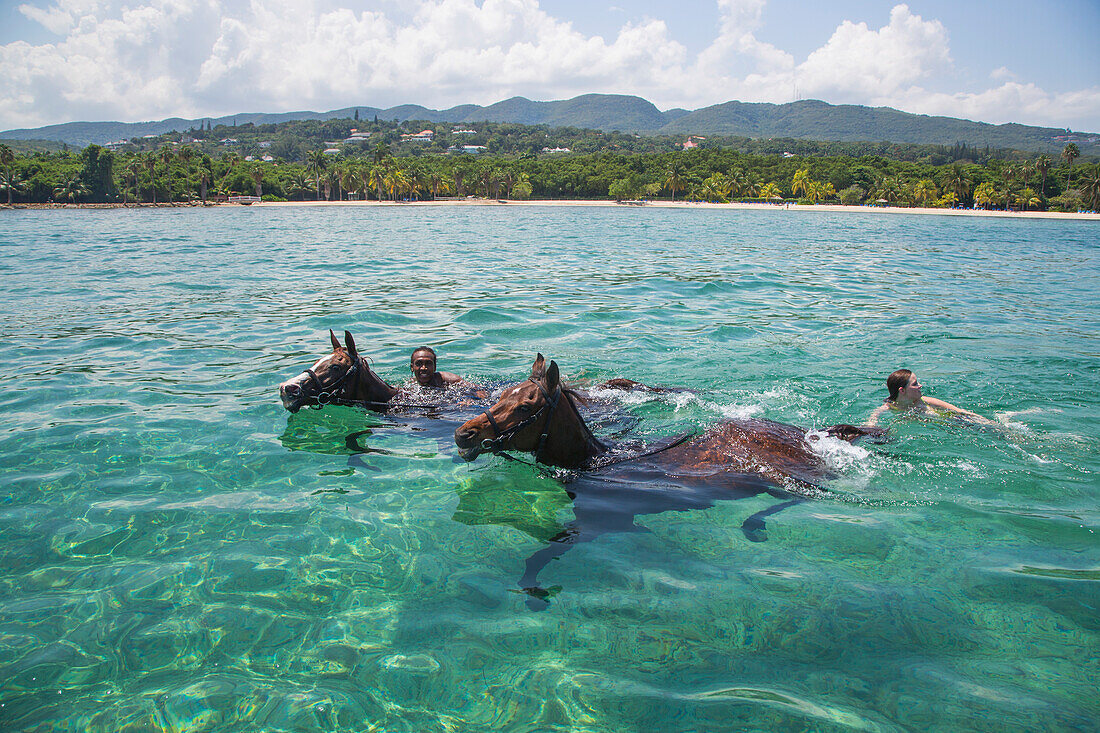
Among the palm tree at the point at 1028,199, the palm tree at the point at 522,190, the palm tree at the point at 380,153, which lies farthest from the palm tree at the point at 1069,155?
the palm tree at the point at 380,153

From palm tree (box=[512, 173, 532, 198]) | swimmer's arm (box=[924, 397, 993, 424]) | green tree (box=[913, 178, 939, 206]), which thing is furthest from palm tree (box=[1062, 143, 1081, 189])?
swimmer's arm (box=[924, 397, 993, 424])

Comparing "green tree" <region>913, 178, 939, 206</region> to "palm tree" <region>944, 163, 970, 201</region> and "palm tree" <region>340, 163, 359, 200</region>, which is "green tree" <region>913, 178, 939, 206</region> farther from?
"palm tree" <region>340, 163, 359, 200</region>

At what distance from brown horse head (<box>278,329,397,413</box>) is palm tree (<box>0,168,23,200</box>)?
11248 centimetres

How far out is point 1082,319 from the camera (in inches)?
576

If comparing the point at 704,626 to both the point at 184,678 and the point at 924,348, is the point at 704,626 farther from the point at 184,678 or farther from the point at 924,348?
the point at 924,348

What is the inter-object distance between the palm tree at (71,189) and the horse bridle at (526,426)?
118433 mm

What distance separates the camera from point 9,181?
88750 millimetres

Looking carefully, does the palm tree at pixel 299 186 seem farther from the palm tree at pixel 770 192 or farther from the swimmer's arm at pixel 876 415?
the swimmer's arm at pixel 876 415

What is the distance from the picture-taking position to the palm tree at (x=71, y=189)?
94.1 metres

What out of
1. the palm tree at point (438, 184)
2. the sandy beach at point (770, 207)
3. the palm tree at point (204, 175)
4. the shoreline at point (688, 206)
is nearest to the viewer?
the shoreline at point (688, 206)

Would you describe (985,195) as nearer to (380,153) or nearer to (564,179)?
(564,179)

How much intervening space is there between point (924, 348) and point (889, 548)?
8171 mm

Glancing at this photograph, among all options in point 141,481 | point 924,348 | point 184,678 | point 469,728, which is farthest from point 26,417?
point 924,348

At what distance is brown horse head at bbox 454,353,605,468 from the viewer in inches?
196
